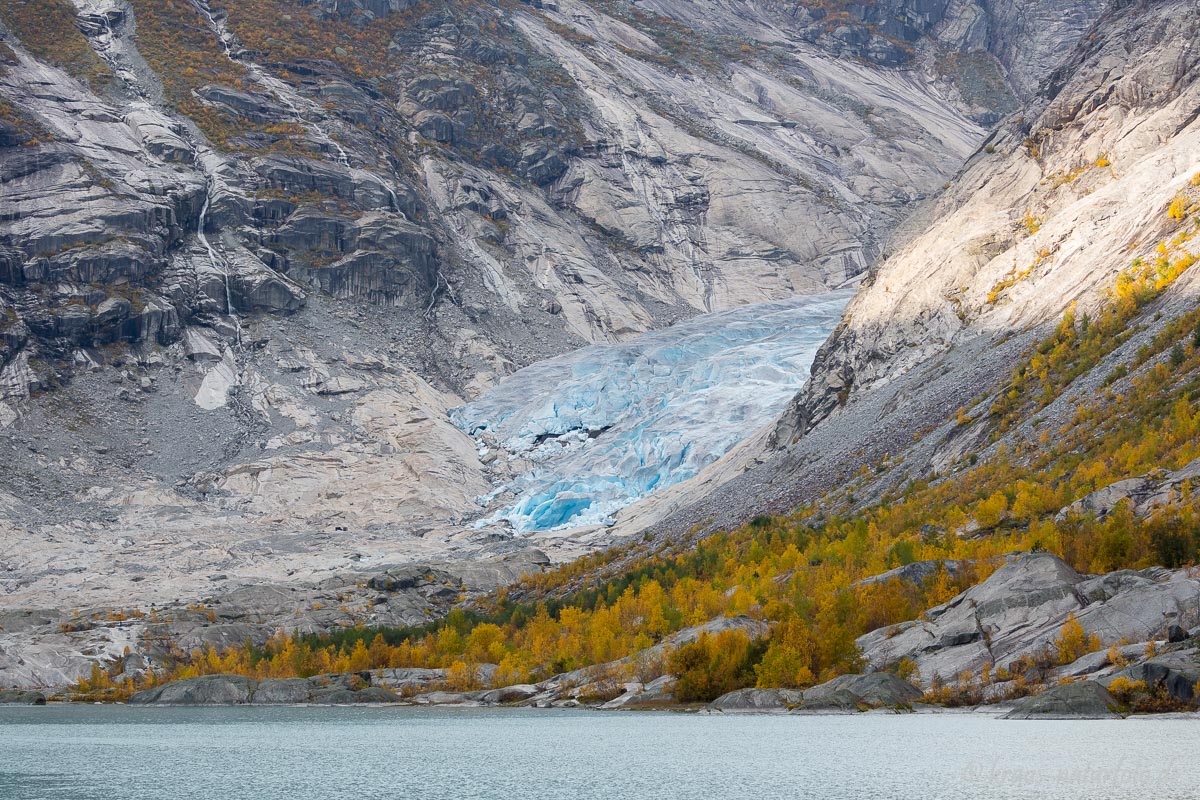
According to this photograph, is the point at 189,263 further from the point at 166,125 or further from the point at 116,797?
the point at 116,797

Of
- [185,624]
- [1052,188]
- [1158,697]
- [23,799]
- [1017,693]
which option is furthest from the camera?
[1052,188]

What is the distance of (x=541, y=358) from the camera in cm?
11394

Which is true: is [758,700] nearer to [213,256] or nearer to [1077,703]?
[1077,703]

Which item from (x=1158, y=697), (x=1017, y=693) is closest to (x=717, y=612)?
(x=1017, y=693)

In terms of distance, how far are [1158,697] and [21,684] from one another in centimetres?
5187

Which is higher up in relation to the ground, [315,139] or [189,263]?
[315,139]

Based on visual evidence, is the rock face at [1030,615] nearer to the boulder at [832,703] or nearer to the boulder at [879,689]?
the boulder at [879,689]

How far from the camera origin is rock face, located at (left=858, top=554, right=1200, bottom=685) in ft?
101

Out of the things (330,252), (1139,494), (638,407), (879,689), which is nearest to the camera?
(879,689)

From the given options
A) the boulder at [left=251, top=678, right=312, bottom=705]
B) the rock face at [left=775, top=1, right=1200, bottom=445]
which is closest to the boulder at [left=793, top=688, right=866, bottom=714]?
the rock face at [left=775, top=1, right=1200, bottom=445]

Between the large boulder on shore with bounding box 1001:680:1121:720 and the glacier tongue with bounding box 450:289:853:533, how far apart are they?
5250cm

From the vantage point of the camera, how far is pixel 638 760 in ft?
91.7

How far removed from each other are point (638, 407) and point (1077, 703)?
70666 millimetres

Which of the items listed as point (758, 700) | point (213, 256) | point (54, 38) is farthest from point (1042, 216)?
point (54, 38)
